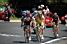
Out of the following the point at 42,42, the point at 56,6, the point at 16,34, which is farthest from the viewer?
the point at 56,6

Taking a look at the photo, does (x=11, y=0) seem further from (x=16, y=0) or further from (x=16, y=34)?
(x=16, y=34)

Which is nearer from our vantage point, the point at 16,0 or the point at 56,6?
the point at 56,6

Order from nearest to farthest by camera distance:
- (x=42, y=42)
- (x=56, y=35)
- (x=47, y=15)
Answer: (x=42, y=42)
(x=56, y=35)
(x=47, y=15)

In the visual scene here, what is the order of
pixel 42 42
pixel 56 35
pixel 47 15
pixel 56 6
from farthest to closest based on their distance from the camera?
pixel 56 6 < pixel 47 15 < pixel 56 35 < pixel 42 42

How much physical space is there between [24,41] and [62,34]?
4.38m

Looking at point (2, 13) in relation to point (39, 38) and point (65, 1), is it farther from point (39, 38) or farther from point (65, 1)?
point (39, 38)

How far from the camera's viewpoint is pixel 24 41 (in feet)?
69.4

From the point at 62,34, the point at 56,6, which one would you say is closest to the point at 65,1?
the point at 56,6

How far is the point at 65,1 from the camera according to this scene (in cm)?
4022

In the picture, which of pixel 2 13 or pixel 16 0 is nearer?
pixel 2 13

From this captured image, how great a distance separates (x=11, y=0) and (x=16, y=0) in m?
0.66

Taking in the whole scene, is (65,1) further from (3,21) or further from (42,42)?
(42,42)

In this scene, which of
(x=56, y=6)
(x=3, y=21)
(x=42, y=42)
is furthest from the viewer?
(x=56, y=6)

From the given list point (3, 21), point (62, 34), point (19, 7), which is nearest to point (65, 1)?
point (19, 7)
